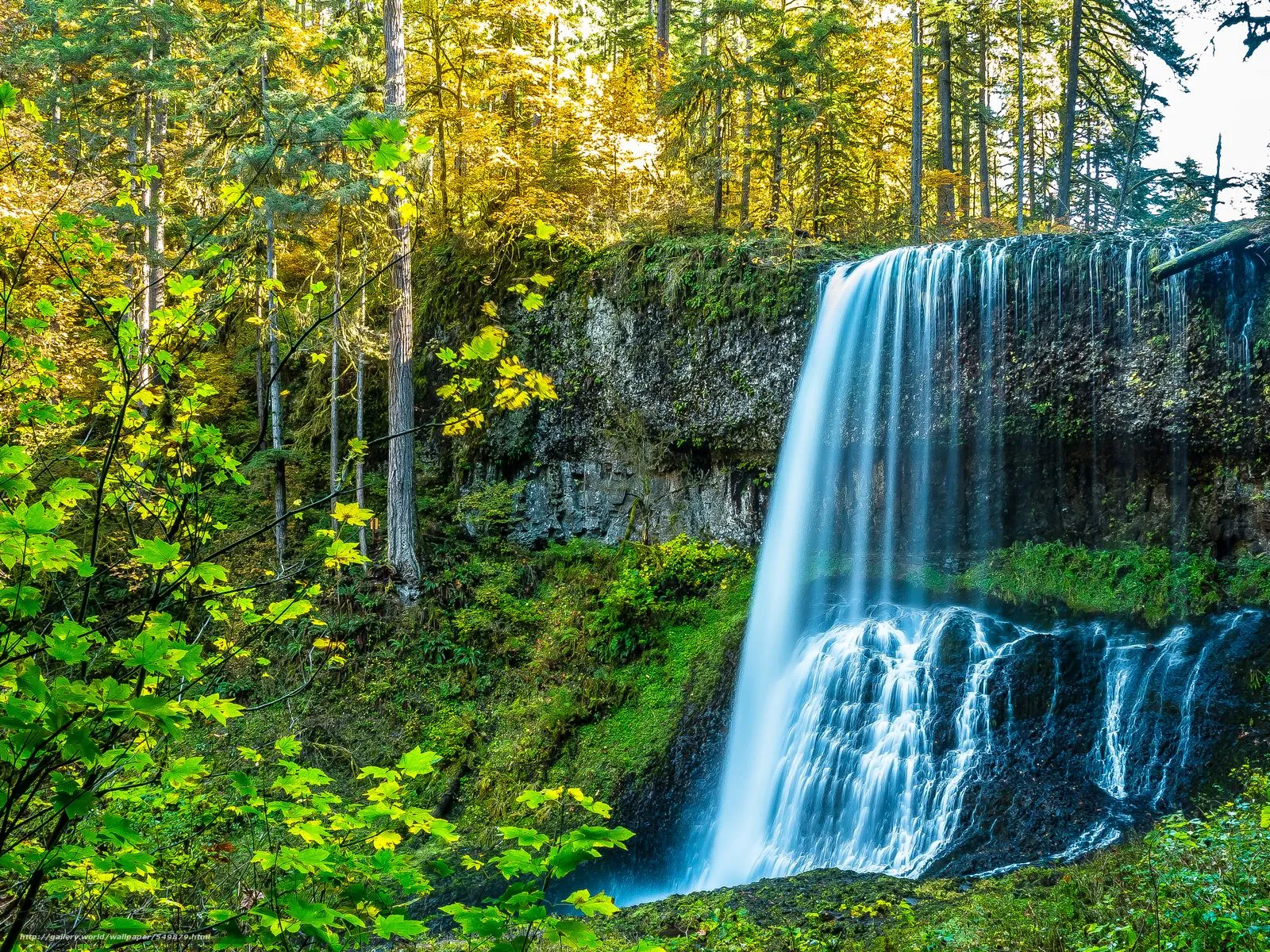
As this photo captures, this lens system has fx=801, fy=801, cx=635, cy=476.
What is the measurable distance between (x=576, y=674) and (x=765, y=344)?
5.41 m

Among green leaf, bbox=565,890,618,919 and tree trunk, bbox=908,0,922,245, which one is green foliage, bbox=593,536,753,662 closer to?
tree trunk, bbox=908,0,922,245

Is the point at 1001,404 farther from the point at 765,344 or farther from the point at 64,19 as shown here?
the point at 64,19

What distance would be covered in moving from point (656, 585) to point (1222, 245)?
7.80 metres

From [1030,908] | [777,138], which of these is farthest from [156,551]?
[777,138]

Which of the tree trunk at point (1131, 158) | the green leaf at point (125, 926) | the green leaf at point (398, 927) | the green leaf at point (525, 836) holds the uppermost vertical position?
the tree trunk at point (1131, 158)

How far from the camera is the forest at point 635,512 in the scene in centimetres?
309

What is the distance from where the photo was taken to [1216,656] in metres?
7.87

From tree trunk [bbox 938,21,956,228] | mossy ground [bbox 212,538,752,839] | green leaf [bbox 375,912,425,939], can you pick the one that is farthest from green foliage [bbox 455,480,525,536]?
tree trunk [bbox 938,21,956,228]

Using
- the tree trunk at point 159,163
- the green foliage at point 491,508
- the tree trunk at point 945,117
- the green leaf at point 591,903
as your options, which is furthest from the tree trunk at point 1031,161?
the green leaf at point 591,903

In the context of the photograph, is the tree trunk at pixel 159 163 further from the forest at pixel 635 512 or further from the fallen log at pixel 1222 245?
the fallen log at pixel 1222 245

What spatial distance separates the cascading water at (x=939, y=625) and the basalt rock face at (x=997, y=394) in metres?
0.05

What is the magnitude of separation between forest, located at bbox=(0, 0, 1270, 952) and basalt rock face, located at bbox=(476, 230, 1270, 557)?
51 mm

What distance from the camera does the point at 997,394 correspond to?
10367 millimetres

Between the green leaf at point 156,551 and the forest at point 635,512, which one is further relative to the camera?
the forest at point 635,512
